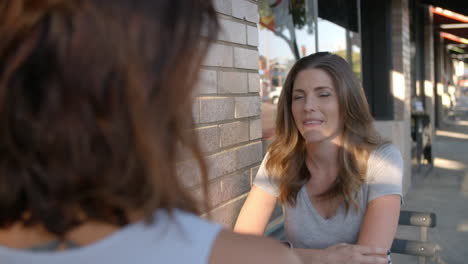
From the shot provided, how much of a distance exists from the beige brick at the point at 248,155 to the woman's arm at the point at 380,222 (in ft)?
2.89

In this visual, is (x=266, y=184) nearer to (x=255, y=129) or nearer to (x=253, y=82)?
(x=255, y=129)

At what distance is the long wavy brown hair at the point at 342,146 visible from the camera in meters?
2.10

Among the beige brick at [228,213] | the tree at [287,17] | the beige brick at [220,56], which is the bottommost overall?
the beige brick at [228,213]

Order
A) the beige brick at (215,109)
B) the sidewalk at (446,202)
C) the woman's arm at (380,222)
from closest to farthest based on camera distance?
the woman's arm at (380,222), the beige brick at (215,109), the sidewalk at (446,202)

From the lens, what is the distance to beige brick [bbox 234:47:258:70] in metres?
2.65

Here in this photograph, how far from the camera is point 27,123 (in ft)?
2.19

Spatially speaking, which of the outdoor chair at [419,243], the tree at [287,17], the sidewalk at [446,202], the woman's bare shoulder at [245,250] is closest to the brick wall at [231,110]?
the outdoor chair at [419,243]

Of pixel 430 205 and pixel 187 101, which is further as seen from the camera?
pixel 430 205

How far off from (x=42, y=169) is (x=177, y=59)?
0.26 metres

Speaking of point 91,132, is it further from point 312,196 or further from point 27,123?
point 312,196

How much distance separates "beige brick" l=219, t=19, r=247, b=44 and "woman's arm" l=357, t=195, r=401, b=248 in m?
1.15

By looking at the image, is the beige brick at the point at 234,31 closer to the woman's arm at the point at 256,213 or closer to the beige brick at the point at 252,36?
the beige brick at the point at 252,36

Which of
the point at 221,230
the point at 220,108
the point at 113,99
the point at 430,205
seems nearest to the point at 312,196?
the point at 220,108

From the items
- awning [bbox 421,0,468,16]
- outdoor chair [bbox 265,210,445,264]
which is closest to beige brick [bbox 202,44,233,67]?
outdoor chair [bbox 265,210,445,264]
